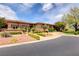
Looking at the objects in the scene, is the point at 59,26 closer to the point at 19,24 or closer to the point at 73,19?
the point at 73,19

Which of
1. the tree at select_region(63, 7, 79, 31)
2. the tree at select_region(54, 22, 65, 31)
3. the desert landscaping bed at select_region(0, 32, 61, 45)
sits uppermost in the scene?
the tree at select_region(63, 7, 79, 31)

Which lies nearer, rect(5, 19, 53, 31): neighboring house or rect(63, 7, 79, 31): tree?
rect(5, 19, 53, 31): neighboring house

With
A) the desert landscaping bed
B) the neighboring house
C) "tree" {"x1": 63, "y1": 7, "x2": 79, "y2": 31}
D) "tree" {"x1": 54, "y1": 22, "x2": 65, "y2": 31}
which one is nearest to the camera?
the desert landscaping bed

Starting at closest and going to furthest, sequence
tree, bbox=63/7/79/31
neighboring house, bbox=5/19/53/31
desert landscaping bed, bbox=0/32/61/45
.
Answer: desert landscaping bed, bbox=0/32/61/45 < neighboring house, bbox=5/19/53/31 < tree, bbox=63/7/79/31

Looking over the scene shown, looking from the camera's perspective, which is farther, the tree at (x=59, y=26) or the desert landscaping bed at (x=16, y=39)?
the tree at (x=59, y=26)

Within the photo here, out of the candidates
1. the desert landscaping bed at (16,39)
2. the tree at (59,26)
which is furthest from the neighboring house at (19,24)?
the desert landscaping bed at (16,39)

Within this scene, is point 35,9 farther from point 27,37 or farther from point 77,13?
point 77,13

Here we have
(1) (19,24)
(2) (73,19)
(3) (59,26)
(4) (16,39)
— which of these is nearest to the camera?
(4) (16,39)

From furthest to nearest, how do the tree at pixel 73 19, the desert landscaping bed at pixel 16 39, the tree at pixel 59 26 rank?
1. the tree at pixel 73 19
2. the tree at pixel 59 26
3. the desert landscaping bed at pixel 16 39

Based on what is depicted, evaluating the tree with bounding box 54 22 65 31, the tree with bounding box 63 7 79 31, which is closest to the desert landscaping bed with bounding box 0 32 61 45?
the tree with bounding box 54 22 65 31

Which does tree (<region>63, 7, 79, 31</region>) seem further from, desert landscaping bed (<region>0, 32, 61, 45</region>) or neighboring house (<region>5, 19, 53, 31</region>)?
desert landscaping bed (<region>0, 32, 61, 45</region>)

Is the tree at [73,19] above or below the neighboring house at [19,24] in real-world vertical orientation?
above

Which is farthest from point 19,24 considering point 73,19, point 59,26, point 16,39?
point 73,19

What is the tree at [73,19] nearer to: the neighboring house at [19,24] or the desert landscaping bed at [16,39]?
the neighboring house at [19,24]
